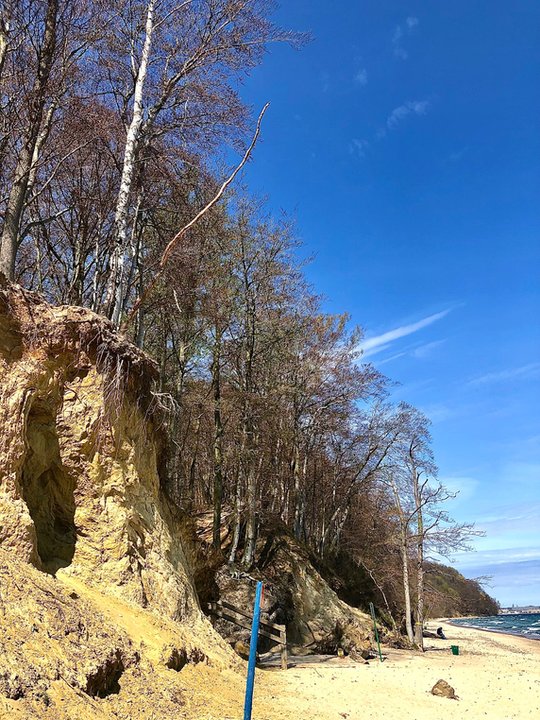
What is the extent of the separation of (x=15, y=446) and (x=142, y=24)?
9.68m

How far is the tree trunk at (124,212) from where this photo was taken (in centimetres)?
827

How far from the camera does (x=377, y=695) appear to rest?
8938 millimetres

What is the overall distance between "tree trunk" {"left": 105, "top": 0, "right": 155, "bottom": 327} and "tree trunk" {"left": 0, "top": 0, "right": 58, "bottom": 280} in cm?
157

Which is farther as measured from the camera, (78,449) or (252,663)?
(78,449)

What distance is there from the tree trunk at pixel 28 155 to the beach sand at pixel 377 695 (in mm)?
6960

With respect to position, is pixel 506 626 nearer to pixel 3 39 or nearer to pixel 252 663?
pixel 252 663

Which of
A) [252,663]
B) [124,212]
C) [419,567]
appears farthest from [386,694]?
[419,567]

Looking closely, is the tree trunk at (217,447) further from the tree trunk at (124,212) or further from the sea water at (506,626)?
the sea water at (506,626)

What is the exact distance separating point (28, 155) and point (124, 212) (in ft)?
5.81

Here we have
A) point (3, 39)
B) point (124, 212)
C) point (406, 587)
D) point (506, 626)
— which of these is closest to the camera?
point (3, 39)

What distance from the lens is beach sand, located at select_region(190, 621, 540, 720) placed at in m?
6.53

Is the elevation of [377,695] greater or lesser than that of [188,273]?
lesser

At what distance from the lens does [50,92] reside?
8.23 metres

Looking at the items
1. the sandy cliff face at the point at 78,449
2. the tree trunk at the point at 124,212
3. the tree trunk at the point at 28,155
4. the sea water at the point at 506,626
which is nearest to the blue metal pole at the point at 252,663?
the sandy cliff face at the point at 78,449
